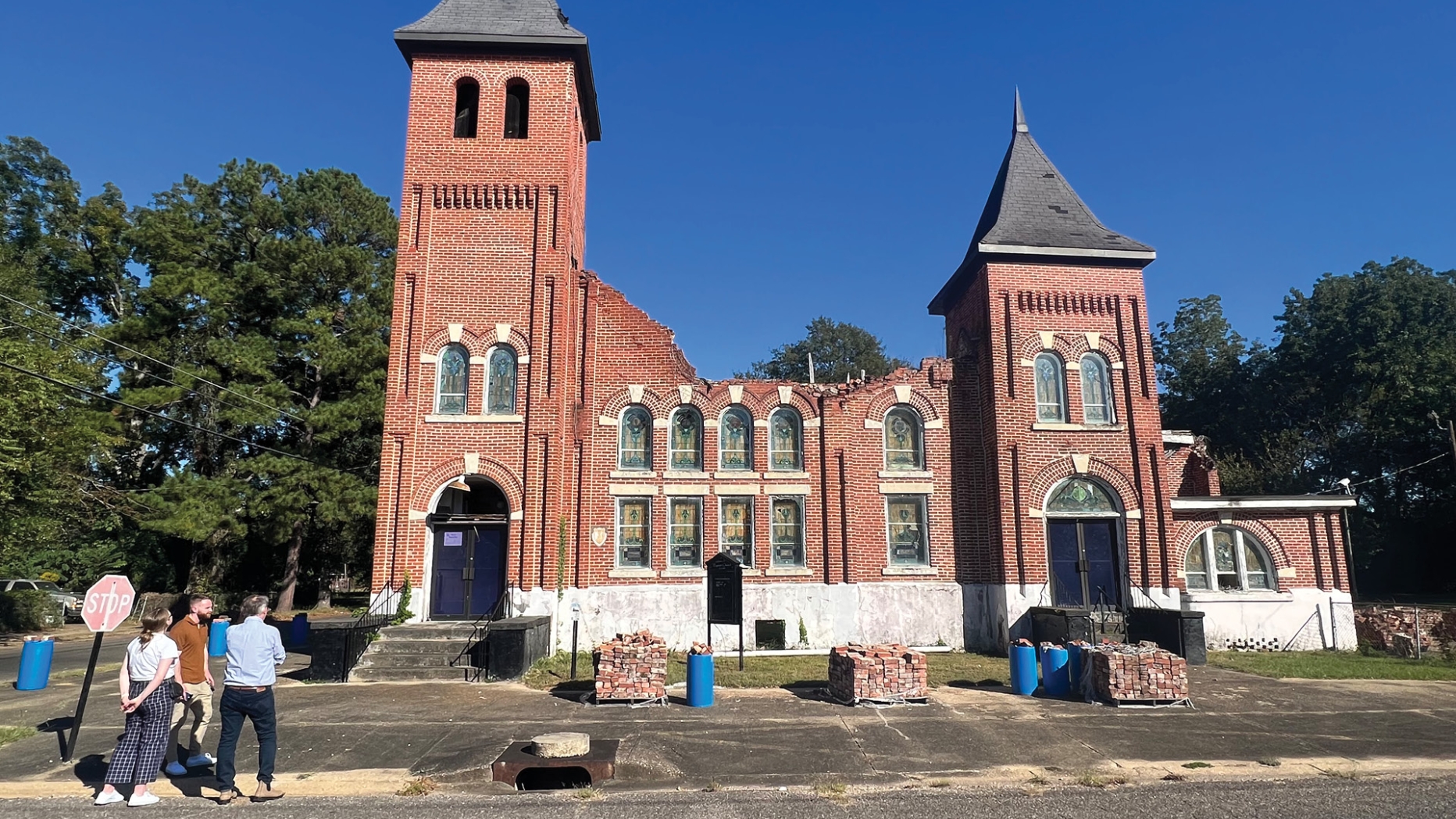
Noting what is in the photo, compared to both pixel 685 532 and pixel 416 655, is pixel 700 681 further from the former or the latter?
pixel 685 532

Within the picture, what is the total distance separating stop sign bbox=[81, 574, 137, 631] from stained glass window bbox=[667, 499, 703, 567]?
11544 millimetres

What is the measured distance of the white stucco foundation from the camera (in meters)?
18.5

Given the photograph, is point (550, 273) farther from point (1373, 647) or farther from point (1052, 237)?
point (1373, 647)

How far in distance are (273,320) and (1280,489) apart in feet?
167

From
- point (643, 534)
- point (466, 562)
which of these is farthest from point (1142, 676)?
point (466, 562)

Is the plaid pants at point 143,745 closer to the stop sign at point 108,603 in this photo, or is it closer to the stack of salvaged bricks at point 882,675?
the stop sign at point 108,603

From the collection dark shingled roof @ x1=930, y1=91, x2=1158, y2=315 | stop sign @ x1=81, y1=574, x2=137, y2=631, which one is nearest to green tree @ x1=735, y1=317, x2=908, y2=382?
dark shingled roof @ x1=930, y1=91, x2=1158, y2=315

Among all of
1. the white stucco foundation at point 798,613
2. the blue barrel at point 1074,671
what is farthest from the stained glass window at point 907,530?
the blue barrel at point 1074,671

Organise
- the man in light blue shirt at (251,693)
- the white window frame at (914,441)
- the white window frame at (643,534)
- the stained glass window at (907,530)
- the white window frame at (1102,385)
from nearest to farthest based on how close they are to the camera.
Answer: the man in light blue shirt at (251,693), the white window frame at (643,534), the stained glass window at (907,530), the white window frame at (1102,385), the white window frame at (914,441)

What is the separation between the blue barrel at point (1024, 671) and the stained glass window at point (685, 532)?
8.24m

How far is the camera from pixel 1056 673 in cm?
1288

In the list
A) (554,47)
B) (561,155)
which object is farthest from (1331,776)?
(554,47)

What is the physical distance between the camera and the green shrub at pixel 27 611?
24.9 metres

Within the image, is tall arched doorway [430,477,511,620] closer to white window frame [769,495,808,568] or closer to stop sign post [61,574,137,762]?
white window frame [769,495,808,568]
